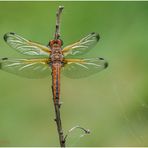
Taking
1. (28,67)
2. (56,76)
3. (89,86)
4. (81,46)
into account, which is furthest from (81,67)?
(89,86)

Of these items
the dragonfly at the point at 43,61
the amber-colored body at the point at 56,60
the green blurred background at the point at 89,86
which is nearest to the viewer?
the amber-colored body at the point at 56,60

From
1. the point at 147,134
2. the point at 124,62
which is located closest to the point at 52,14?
the point at 124,62

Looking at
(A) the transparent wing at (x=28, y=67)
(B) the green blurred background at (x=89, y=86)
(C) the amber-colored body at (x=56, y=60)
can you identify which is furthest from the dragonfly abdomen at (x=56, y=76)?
(B) the green blurred background at (x=89, y=86)

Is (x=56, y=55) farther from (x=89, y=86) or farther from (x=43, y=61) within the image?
(x=89, y=86)

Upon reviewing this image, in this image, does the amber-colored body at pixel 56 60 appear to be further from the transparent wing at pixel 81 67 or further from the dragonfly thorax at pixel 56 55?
the transparent wing at pixel 81 67

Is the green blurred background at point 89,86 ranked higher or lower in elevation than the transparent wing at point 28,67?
lower

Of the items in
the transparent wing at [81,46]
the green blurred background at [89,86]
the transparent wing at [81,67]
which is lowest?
the green blurred background at [89,86]

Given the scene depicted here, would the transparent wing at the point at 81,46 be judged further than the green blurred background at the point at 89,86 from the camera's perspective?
No
